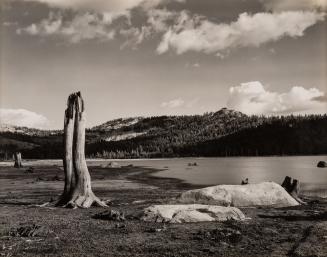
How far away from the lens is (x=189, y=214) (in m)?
17.1

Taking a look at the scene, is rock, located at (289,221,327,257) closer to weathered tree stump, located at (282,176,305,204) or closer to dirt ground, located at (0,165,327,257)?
dirt ground, located at (0,165,327,257)

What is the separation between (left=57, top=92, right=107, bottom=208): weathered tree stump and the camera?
886 inches

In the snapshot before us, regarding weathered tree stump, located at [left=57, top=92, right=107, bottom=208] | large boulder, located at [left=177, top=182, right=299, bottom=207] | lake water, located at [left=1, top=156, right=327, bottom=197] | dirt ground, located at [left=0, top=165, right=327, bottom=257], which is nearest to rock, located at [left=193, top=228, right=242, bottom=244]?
dirt ground, located at [left=0, top=165, right=327, bottom=257]

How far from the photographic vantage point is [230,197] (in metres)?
22.1

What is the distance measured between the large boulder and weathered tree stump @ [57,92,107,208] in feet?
15.1

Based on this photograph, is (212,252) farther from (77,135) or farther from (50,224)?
(77,135)

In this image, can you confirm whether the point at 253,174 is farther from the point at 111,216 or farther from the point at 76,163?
the point at 111,216

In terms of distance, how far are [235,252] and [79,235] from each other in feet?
16.9

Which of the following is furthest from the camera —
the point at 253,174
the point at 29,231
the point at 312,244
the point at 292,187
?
the point at 253,174

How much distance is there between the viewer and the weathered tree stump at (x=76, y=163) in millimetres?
22500

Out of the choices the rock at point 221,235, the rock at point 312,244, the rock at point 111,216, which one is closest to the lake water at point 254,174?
the rock at point 312,244

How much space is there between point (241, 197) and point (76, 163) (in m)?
8.35

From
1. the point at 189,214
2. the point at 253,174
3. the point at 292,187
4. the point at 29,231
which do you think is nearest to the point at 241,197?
the point at 292,187

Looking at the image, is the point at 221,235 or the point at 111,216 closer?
the point at 221,235
